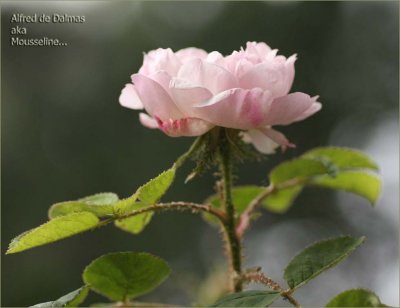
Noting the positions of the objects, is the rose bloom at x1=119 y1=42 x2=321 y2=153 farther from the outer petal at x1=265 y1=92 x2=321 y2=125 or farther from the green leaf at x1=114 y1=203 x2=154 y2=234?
the green leaf at x1=114 y1=203 x2=154 y2=234

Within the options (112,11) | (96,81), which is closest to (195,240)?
(96,81)

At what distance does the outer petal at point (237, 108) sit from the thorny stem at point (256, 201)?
12 centimetres

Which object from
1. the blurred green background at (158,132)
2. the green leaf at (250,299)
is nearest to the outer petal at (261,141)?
the green leaf at (250,299)

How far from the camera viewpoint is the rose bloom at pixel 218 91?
62 centimetres

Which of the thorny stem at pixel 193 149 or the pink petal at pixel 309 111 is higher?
the pink petal at pixel 309 111

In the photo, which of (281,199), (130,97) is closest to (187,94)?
(130,97)

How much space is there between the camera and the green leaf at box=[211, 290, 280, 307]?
0.54 meters

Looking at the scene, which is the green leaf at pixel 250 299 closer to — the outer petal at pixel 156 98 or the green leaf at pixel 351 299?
the green leaf at pixel 351 299

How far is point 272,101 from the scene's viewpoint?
65cm

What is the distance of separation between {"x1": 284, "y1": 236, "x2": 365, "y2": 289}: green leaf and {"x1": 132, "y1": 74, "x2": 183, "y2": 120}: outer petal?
0.19 metres

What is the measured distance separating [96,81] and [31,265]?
206 centimetres

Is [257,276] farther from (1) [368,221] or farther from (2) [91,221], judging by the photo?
(1) [368,221]

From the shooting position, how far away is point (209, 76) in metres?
0.63

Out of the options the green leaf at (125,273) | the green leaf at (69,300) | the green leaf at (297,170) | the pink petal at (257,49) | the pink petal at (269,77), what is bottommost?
the green leaf at (69,300)
